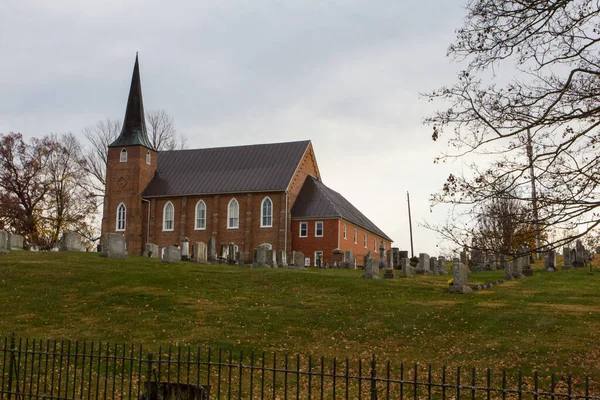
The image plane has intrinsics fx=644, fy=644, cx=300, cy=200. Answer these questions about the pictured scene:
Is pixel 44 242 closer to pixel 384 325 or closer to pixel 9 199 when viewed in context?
pixel 9 199

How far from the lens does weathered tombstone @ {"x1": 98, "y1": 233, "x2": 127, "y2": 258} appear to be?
29719 millimetres

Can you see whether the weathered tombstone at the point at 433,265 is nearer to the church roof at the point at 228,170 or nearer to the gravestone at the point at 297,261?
the gravestone at the point at 297,261

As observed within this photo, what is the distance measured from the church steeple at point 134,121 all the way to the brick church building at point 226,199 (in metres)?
0.08

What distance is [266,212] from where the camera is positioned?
4972 centimetres

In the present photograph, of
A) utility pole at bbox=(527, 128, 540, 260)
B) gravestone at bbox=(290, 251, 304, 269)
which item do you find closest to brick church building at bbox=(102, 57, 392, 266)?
gravestone at bbox=(290, 251, 304, 269)

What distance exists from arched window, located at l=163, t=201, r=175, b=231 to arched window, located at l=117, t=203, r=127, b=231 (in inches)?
132

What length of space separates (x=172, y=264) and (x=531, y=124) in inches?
796

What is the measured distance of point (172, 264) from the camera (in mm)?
28562

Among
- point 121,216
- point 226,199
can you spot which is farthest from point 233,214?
point 121,216

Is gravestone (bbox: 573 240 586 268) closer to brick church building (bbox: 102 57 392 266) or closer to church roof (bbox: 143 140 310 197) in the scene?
brick church building (bbox: 102 57 392 266)

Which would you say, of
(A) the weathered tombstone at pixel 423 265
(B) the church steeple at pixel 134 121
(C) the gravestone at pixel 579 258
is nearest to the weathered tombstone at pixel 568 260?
(C) the gravestone at pixel 579 258

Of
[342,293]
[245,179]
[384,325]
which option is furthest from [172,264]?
[245,179]

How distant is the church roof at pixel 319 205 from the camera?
160ft

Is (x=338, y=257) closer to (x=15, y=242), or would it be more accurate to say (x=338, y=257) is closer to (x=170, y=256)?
(x=170, y=256)
